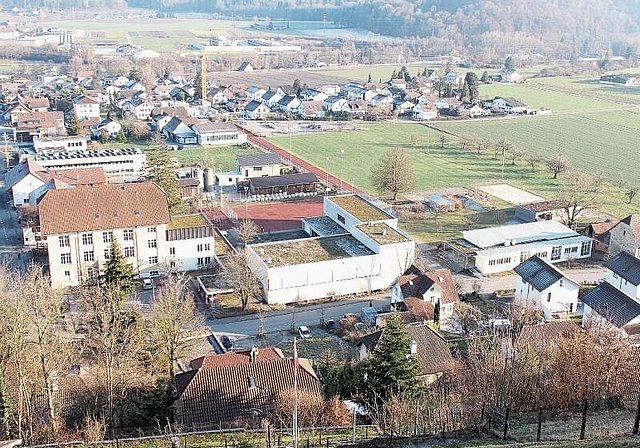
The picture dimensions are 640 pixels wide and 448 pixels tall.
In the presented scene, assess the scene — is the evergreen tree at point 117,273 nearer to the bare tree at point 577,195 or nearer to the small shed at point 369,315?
the small shed at point 369,315

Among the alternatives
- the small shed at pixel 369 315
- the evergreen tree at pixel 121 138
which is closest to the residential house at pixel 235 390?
the small shed at pixel 369 315

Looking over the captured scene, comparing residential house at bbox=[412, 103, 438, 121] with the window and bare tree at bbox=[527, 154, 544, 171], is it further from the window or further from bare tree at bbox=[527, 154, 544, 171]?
the window

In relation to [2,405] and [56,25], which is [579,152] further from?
[56,25]

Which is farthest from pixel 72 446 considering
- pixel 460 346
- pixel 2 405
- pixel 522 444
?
pixel 460 346

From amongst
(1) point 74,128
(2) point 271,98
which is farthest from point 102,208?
(2) point 271,98

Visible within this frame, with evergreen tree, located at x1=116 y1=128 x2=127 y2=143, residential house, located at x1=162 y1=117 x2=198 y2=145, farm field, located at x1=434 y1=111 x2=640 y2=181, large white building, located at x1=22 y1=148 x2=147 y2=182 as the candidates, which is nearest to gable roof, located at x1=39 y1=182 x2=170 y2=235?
large white building, located at x1=22 y1=148 x2=147 y2=182

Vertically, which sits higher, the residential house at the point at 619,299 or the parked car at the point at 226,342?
the residential house at the point at 619,299

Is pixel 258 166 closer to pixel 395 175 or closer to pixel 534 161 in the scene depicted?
pixel 395 175

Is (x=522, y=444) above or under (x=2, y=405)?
above
